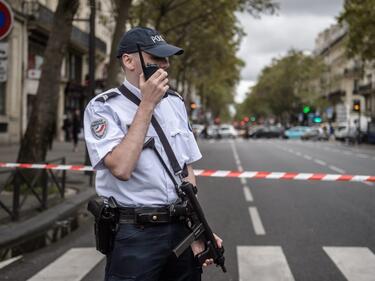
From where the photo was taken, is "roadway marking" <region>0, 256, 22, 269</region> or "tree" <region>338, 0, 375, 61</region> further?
"tree" <region>338, 0, 375, 61</region>

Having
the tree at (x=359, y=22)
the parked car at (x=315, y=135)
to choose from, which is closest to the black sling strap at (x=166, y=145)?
the tree at (x=359, y=22)

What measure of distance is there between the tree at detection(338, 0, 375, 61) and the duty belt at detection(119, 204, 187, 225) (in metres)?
31.6

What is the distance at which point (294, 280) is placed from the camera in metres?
5.76

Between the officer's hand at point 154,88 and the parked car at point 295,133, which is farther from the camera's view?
the parked car at point 295,133

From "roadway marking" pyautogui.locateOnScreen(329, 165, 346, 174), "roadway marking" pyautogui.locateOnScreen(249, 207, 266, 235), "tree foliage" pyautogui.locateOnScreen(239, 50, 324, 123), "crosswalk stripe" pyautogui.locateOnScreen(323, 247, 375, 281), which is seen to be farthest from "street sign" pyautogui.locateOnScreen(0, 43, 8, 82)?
"tree foliage" pyautogui.locateOnScreen(239, 50, 324, 123)

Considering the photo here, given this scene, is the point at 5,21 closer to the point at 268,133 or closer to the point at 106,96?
the point at 106,96

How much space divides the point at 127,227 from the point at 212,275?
3381mm

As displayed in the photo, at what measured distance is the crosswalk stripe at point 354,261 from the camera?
5977 millimetres

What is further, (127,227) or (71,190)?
(71,190)

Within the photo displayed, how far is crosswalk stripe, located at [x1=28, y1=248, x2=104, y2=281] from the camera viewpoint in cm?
586

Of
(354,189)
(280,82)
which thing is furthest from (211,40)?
(280,82)

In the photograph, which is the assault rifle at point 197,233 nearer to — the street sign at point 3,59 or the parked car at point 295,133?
the street sign at point 3,59

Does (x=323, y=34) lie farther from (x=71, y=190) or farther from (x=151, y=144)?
(x=151, y=144)

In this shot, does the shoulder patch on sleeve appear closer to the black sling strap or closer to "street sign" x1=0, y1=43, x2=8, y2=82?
the black sling strap
